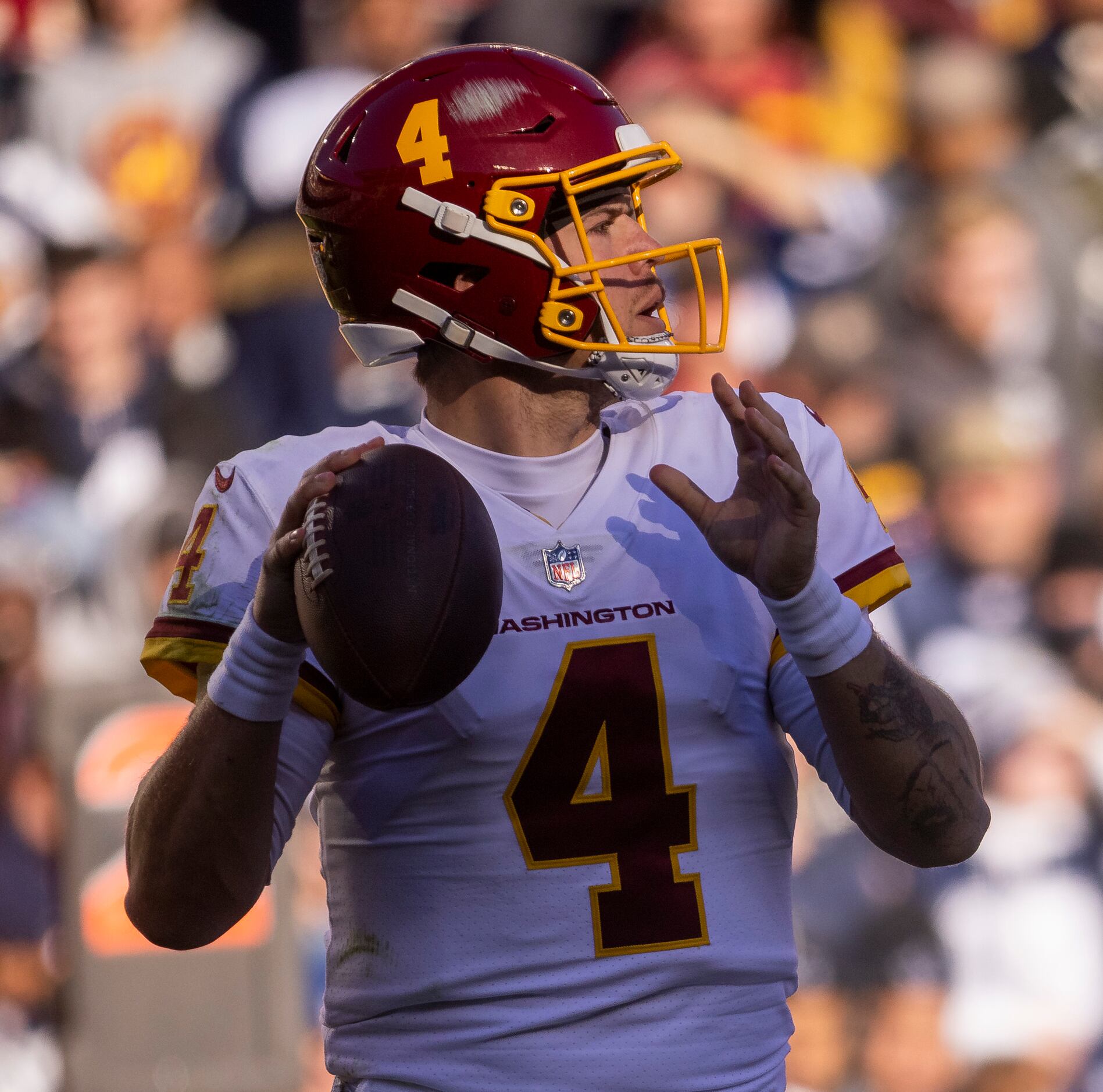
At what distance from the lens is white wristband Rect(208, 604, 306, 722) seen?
116 centimetres

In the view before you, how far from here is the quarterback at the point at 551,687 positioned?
121cm

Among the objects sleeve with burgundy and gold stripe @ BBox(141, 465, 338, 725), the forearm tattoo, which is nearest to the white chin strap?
sleeve with burgundy and gold stripe @ BBox(141, 465, 338, 725)

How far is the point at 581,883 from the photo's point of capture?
1237mm

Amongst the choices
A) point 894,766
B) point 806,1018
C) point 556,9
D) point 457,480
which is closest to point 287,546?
point 457,480

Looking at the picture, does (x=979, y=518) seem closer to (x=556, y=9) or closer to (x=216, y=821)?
(x=556, y=9)

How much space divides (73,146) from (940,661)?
8.57 feet

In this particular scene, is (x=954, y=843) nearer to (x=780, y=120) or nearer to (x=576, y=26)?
(x=780, y=120)

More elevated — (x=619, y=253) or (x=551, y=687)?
(x=619, y=253)

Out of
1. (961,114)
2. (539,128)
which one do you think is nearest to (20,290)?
(961,114)

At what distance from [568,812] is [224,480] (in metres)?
0.45

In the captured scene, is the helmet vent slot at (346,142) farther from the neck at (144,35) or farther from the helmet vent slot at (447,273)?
the neck at (144,35)

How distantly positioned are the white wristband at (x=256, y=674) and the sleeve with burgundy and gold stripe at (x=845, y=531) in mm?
447

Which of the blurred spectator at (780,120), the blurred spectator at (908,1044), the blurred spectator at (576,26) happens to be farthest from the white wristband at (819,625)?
the blurred spectator at (576,26)

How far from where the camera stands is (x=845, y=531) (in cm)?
138
